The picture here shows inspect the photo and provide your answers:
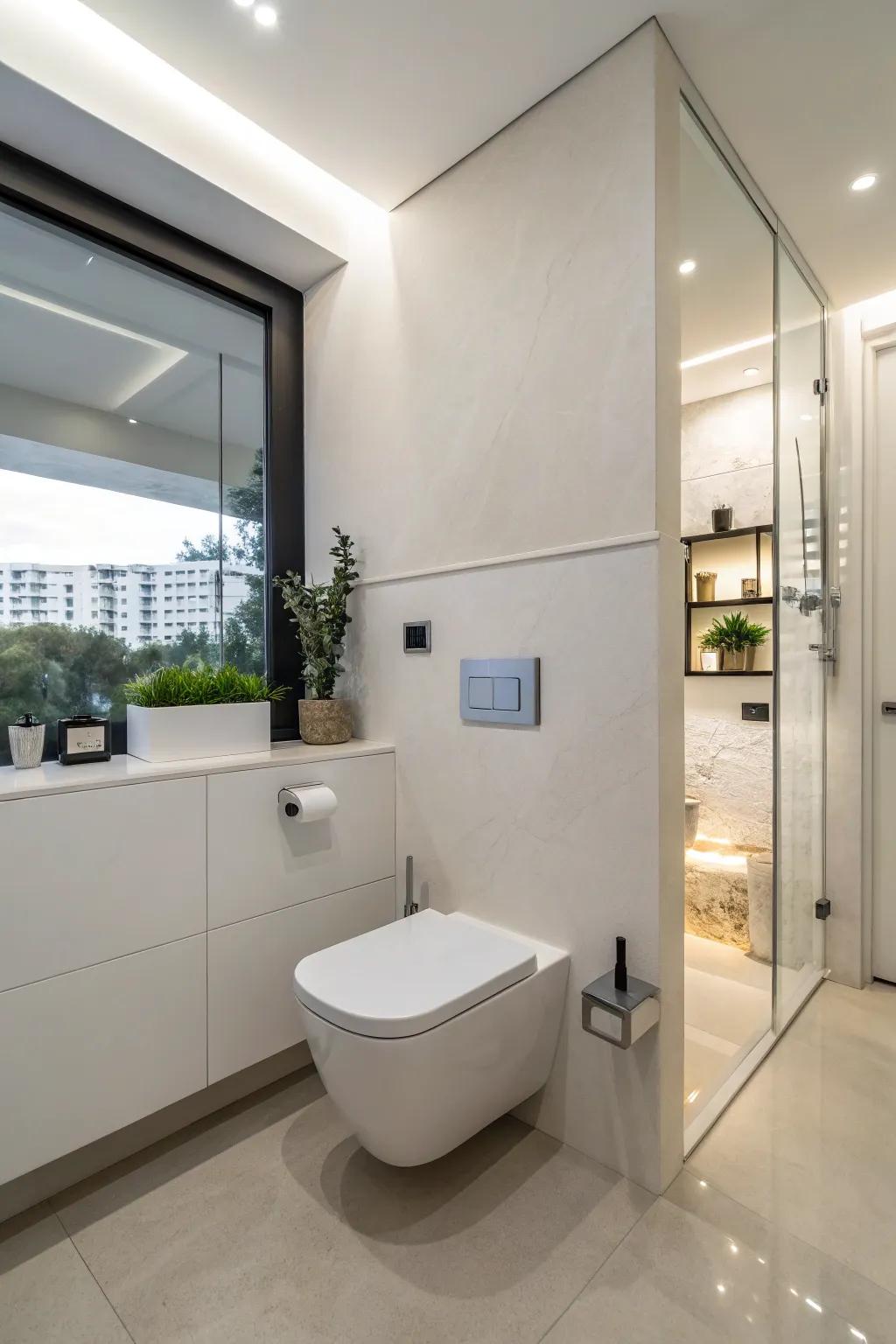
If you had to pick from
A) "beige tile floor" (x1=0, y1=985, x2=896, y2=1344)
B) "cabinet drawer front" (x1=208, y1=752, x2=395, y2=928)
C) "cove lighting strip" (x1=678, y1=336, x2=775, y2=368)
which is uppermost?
"cove lighting strip" (x1=678, y1=336, x2=775, y2=368)

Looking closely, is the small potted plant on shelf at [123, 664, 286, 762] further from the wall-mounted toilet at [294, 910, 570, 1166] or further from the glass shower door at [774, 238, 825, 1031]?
the glass shower door at [774, 238, 825, 1031]

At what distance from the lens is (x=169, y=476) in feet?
6.34

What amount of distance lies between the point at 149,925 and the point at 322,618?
943 millimetres

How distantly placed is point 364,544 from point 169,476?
1.96 feet

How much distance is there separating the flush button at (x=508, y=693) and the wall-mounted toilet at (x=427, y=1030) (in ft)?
1.75

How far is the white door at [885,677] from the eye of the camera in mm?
2248

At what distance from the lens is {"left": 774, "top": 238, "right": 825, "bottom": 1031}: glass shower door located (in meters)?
1.94

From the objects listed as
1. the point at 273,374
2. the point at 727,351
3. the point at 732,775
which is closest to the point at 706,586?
the point at 732,775

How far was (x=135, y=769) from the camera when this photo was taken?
151cm

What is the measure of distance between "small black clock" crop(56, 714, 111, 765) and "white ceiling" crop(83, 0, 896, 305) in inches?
60.8

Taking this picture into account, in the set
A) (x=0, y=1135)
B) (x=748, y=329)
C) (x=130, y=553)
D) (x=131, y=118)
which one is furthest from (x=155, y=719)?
(x=748, y=329)

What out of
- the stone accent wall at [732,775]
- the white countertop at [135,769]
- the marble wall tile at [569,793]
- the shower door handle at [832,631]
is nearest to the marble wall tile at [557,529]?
the marble wall tile at [569,793]

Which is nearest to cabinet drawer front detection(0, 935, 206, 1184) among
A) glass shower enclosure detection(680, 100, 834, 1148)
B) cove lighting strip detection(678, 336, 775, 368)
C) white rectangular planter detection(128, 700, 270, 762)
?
white rectangular planter detection(128, 700, 270, 762)

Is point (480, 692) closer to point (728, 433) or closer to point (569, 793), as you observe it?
point (569, 793)
